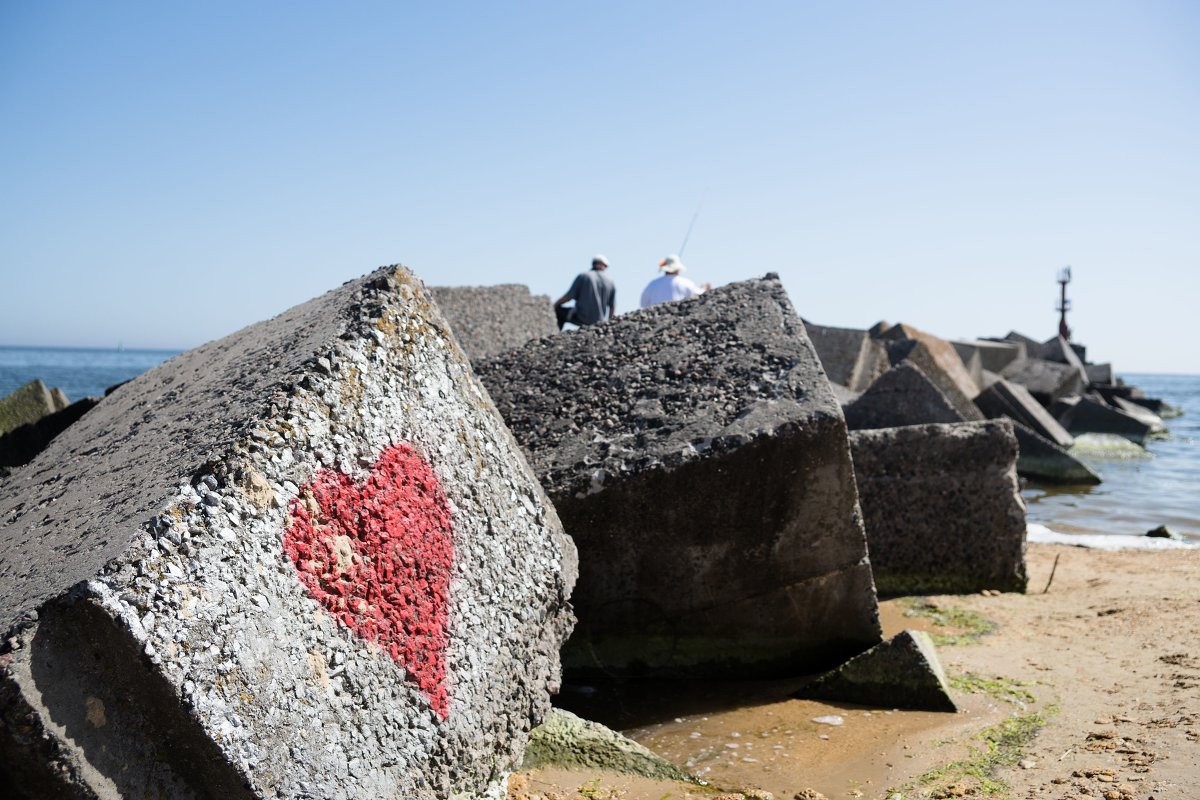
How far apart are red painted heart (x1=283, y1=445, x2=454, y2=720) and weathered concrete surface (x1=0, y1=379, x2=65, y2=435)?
115 inches

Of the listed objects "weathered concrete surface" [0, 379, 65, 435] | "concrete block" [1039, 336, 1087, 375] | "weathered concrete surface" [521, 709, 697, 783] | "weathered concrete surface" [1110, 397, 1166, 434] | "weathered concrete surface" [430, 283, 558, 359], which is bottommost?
"weathered concrete surface" [1110, 397, 1166, 434]

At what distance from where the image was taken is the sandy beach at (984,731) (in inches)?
94.0

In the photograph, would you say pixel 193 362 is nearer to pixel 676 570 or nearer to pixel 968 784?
pixel 676 570

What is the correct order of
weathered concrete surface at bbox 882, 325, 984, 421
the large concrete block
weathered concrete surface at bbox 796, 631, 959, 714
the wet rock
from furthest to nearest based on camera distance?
weathered concrete surface at bbox 882, 325, 984, 421
the wet rock
weathered concrete surface at bbox 796, 631, 959, 714
the large concrete block

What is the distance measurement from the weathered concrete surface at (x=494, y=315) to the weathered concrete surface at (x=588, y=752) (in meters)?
3.50

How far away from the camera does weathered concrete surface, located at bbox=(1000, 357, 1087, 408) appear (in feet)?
56.5

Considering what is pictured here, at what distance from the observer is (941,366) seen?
36.0ft

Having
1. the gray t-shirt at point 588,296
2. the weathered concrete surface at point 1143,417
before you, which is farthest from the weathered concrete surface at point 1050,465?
the weathered concrete surface at point 1143,417

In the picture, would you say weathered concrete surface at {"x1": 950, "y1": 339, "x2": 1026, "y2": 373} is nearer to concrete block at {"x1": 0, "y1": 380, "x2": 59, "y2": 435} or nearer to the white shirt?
the white shirt

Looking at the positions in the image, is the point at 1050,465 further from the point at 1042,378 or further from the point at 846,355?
the point at 1042,378

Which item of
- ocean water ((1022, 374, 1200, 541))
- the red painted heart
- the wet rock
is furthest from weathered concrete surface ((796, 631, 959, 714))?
ocean water ((1022, 374, 1200, 541))

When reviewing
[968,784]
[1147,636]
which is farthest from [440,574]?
[1147,636]

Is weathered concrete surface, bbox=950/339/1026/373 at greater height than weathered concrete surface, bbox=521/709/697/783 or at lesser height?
greater

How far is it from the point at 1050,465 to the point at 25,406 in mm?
9373
